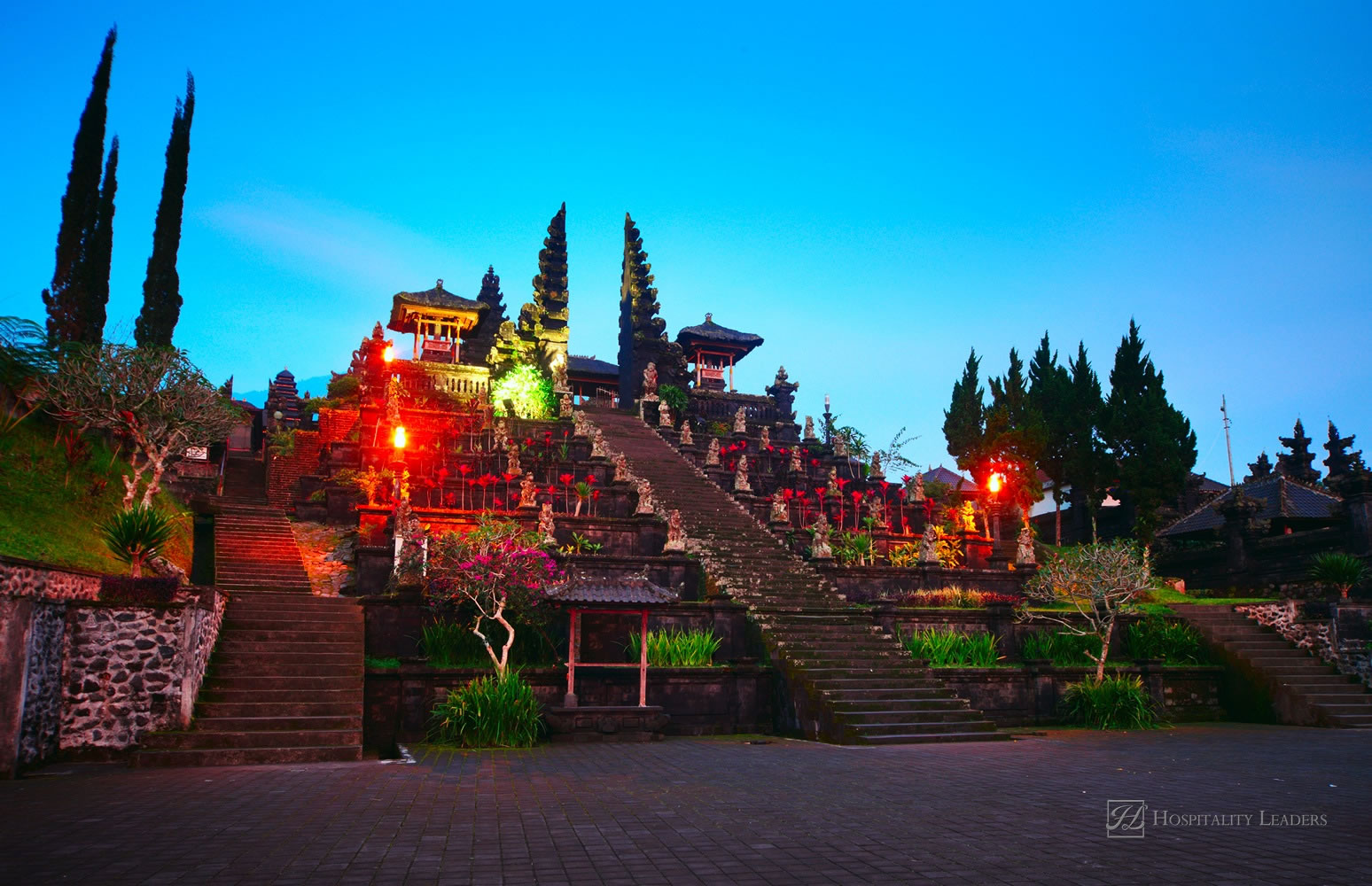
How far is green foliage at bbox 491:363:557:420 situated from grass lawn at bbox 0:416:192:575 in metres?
20.1

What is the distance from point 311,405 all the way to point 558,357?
13.5 m

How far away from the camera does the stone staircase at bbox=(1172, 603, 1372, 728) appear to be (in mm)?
17406

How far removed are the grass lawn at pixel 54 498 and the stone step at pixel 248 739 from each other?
8.51 ft

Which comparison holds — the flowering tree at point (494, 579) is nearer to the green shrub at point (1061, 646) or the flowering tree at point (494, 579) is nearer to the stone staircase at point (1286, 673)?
the green shrub at point (1061, 646)

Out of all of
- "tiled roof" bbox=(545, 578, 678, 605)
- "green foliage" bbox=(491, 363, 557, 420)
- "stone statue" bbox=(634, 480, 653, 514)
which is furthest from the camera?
"green foliage" bbox=(491, 363, 557, 420)

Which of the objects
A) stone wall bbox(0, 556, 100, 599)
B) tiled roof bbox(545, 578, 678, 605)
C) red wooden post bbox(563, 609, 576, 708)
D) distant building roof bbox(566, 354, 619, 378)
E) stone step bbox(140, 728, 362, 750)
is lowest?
stone step bbox(140, 728, 362, 750)

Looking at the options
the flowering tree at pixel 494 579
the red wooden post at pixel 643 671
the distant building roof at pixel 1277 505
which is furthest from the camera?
the distant building roof at pixel 1277 505

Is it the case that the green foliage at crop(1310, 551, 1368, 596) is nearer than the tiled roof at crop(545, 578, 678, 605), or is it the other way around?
the tiled roof at crop(545, 578, 678, 605)

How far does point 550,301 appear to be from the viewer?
46938 millimetres

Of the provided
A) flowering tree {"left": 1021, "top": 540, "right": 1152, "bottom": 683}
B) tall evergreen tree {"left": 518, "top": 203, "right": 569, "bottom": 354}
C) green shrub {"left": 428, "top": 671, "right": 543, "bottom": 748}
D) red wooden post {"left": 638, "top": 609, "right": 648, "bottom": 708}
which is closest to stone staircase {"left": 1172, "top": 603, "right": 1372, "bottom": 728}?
flowering tree {"left": 1021, "top": 540, "right": 1152, "bottom": 683}

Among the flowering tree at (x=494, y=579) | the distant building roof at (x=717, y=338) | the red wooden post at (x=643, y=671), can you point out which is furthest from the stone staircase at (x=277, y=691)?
the distant building roof at (x=717, y=338)

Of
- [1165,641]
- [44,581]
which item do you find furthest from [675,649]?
[1165,641]

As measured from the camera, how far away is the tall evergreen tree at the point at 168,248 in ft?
86.5

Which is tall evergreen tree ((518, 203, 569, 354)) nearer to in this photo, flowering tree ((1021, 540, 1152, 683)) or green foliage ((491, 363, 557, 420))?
green foliage ((491, 363, 557, 420))
